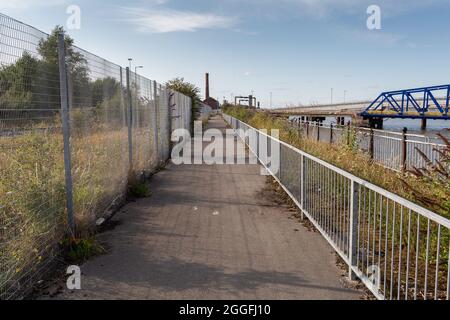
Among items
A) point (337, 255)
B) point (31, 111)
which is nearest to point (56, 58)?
point (31, 111)

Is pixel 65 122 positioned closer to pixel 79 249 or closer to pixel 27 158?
pixel 27 158

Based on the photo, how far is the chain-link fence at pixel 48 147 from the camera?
3.57 meters

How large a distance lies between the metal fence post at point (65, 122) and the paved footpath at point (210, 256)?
→ 750 millimetres

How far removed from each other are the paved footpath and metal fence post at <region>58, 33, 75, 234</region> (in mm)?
750

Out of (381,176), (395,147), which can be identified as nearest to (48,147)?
(381,176)

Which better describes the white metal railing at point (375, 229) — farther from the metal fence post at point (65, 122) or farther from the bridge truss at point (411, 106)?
the bridge truss at point (411, 106)

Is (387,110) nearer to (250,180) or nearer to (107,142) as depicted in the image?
(250,180)

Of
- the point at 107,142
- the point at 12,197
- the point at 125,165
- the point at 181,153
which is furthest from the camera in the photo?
the point at 181,153

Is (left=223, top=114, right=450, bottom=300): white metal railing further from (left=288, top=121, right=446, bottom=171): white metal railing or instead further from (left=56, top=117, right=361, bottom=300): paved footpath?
(left=288, top=121, right=446, bottom=171): white metal railing

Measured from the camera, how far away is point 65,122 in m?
4.56

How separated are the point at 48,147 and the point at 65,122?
0.38 metres

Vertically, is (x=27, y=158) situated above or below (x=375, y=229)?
above

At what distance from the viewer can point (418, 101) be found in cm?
3881

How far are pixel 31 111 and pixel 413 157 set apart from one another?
8.94 meters
